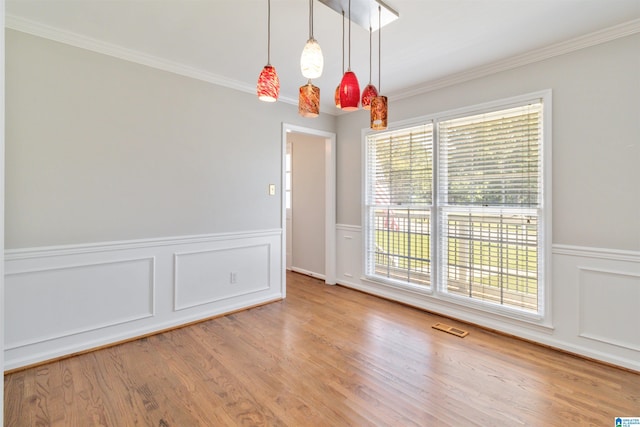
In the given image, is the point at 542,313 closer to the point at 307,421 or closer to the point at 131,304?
the point at 307,421

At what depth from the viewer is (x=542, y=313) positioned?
2783mm

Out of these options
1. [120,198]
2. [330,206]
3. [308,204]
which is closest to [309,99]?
[120,198]

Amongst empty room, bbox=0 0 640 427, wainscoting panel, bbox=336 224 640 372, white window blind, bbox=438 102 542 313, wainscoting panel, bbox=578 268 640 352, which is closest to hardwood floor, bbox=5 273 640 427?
empty room, bbox=0 0 640 427

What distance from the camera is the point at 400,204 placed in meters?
3.87

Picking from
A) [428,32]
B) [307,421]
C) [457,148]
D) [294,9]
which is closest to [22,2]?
[294,9]

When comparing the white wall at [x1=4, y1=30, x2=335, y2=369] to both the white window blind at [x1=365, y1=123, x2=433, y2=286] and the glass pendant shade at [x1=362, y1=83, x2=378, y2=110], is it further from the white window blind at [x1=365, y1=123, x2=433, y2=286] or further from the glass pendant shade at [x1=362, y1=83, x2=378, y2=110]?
the glass pendant shade at [x1=362, y1=83, x2=378, y2=110]

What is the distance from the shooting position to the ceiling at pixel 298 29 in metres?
2.14

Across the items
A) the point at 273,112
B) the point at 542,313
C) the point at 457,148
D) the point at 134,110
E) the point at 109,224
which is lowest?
the point at 542,313

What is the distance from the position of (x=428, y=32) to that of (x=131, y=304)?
11.0 ft

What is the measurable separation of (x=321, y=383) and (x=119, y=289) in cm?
192

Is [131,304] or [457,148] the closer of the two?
[131,304]

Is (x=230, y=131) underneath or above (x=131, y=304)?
above

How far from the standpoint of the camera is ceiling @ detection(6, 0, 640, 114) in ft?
7.03

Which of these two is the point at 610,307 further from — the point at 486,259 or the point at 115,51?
the point at 115,51
